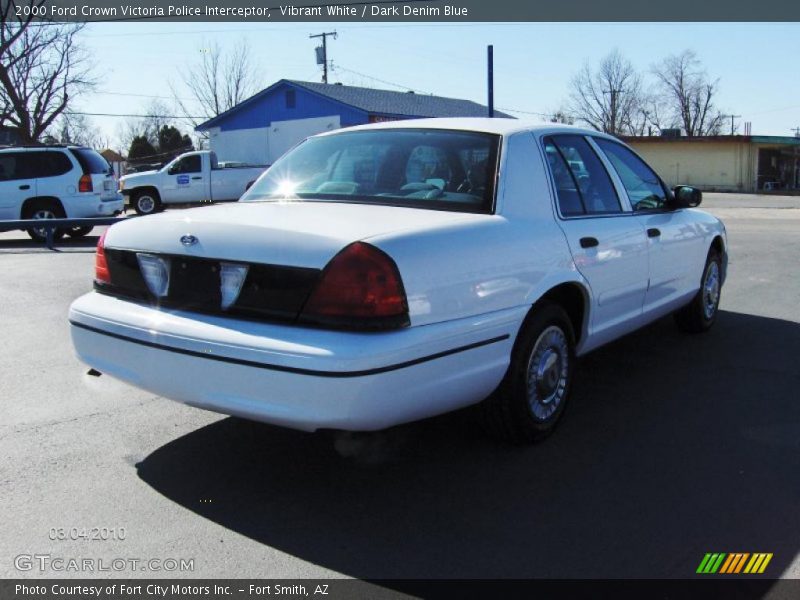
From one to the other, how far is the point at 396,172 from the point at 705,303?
11.4 ft

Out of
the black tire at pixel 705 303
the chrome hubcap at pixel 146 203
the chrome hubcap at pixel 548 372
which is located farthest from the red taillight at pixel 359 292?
the chrome hubcap at pixel 146 203

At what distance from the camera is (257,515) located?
3.24 m

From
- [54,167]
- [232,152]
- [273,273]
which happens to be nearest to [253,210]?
[273,273]

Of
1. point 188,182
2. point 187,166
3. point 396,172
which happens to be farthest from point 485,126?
point 187,166

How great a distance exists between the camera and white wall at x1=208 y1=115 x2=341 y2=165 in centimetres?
3503

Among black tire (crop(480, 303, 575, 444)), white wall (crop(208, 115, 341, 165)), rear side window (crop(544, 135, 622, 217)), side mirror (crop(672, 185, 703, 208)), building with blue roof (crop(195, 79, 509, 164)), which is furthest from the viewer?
white wall (crop(208, 115, 341, 165))

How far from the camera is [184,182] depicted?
902 inches

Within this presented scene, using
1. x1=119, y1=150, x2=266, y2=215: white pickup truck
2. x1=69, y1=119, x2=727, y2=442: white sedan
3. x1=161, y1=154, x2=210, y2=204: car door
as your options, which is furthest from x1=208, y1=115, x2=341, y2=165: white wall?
x1=69, y1=119, x2=727, y2=442: white sedan

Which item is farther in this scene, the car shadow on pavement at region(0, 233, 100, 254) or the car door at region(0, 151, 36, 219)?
the car door at region(0, 151, 36, 219)

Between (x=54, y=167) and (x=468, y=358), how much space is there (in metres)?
13.4

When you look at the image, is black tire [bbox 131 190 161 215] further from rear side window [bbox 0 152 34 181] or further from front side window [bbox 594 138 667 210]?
front side window [bbox 594 138 667 210]

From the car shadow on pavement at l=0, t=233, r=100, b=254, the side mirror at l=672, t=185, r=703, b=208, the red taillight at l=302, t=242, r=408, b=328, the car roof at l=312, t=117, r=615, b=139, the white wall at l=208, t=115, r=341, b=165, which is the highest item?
the white wall at l=208, t=115, r=341, b=165

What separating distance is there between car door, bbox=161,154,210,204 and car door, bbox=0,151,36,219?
27.4 feet
